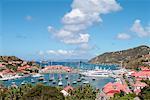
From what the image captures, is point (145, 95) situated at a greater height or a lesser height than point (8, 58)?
lesser

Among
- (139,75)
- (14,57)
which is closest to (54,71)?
(14,57)

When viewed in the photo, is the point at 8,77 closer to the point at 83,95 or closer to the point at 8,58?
the point at 8,58

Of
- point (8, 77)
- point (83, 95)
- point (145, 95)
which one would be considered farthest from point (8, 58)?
point (145, 95)

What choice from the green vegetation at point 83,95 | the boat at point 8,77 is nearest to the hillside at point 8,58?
the boat at point 8,77

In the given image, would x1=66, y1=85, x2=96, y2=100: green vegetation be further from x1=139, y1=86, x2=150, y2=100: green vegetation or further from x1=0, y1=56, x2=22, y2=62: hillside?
x1=0, y1=56, x2=22, y2=62: hillside

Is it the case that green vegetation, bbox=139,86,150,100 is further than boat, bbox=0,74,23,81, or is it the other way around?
boat, bbox=0,74,23,81

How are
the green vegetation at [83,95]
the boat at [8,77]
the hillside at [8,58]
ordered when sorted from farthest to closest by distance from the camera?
the hillside at [8,58]
the boat at [8,77]
the green vegetation at [83,95]

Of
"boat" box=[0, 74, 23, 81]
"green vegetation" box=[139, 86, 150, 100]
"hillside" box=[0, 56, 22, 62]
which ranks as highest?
"hillside" box=[0, 56, 22, 62]

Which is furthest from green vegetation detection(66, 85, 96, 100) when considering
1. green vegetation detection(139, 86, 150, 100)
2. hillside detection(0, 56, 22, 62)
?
hillside detection(0, 56, 22, 62)

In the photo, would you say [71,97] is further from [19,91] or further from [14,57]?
[14,57]

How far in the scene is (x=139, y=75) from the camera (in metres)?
92.8

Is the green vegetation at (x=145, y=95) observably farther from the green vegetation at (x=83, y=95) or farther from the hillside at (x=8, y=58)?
the hillside at (x=8, y=58)

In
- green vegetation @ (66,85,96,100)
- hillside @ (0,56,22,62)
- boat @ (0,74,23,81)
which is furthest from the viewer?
hillside @ (0,56,22,62)

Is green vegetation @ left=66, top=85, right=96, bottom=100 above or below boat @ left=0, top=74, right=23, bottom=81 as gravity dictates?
below
